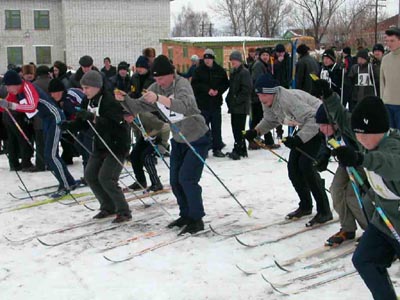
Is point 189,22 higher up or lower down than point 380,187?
higher up

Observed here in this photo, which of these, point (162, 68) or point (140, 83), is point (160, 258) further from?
point (140, 83)

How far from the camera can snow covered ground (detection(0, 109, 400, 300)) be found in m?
4.31

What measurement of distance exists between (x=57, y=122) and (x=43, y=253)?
7.94ft

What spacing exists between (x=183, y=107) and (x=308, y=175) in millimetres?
1418

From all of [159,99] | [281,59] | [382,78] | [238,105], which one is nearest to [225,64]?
[281,59]

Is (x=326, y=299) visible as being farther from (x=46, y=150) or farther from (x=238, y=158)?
(x=238, y=158)

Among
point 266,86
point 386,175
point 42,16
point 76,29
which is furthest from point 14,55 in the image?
point 386,175

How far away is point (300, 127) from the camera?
5.58m

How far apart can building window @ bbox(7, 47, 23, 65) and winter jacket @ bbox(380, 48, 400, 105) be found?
118ft

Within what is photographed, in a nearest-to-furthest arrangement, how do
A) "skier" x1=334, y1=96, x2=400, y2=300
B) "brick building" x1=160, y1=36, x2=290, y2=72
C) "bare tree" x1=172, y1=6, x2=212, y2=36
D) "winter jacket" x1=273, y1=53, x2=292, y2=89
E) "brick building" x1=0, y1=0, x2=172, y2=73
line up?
"skier" x1=334, y1=96, x2=400, y2=300
"winter jacket" x1=273, y1=53, x2=292, y2=89
"brick building" x1=160, y1=36, x2=290, y2=72
"brick building" x1=0, y1=0, x2=172, y2=73
"bare tree" x1=172, y1=6, x2=212, y2=36

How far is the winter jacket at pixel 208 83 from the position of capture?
31.8 ft

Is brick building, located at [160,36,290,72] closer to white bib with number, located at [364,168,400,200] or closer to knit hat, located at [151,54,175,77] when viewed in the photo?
knit hat, located at [151,54,175,77]

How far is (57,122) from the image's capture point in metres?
7.31

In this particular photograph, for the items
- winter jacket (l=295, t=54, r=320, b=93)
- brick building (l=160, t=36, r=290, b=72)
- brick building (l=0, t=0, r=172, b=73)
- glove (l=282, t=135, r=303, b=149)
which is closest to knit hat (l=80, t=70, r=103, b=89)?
glove (l=282, t=135, r=303, b=149)
